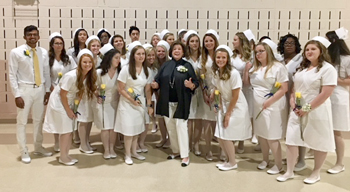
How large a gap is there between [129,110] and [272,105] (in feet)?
5.72

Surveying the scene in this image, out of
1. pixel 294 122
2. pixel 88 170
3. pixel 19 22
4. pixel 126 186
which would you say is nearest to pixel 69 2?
pixel 19 22

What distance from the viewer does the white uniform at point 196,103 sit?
14.6 ft

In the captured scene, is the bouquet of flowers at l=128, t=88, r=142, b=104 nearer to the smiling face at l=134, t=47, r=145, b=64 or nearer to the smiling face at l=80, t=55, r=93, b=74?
the smiling face at l=134, t=47, r=145, b=64

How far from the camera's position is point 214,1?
6.56m

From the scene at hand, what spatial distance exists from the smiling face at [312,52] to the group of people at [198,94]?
0.01 metres

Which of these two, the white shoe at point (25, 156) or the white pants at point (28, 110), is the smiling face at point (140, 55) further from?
the white shoe at point (25, 156)

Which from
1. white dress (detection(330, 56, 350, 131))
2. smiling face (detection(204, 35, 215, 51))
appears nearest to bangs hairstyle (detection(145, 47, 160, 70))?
smiling face (detection(204, 35, 215, 51))

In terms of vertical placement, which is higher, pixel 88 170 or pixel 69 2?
pixel 69 2

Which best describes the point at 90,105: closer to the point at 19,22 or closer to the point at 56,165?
the point at 56,165

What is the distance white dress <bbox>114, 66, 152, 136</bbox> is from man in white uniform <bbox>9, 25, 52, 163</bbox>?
107 centimetres

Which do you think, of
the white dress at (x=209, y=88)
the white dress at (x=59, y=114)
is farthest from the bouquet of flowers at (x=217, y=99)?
the white dress at (x=59, y=114)

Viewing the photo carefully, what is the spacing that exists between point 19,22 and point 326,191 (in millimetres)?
5923

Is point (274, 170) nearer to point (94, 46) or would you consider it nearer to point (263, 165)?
point (263, 165)

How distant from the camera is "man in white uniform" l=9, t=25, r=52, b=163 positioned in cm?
418
